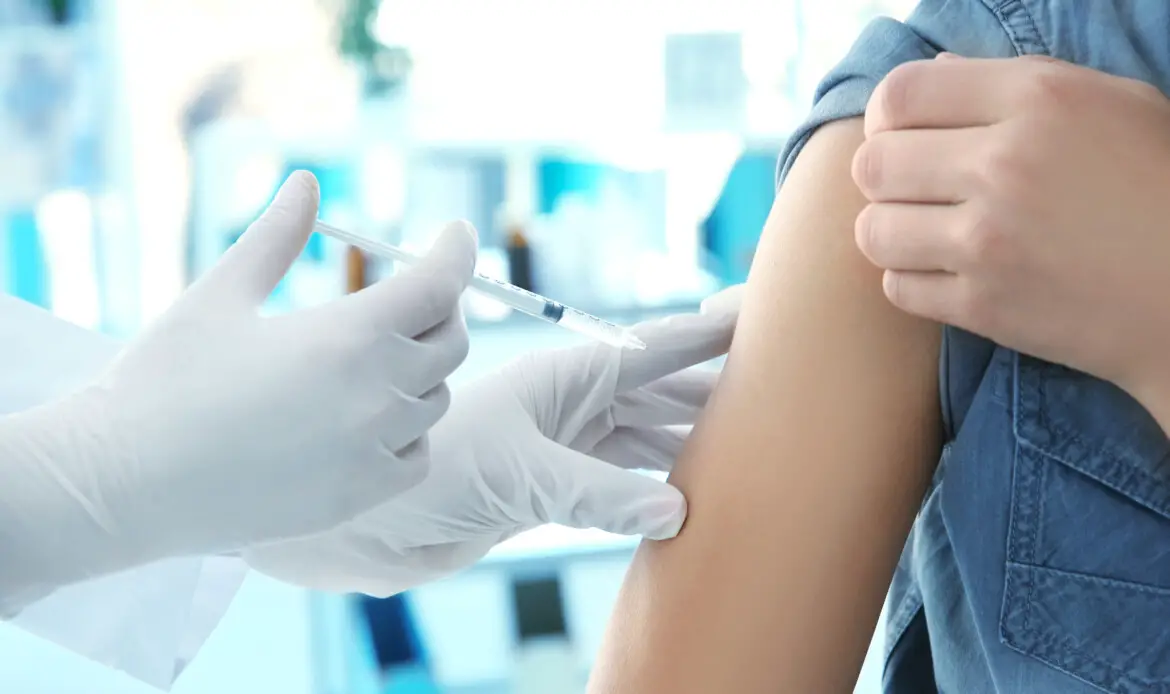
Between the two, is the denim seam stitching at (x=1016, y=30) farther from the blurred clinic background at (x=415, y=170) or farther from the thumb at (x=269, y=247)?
the blurred clinic background at (x=415, y=170)

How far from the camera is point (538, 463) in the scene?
86 centimetres

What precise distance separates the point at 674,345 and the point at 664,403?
4.5 inches

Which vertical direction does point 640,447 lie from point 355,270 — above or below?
above

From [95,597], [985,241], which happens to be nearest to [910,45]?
[985,241]

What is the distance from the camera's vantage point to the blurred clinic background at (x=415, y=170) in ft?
6.82

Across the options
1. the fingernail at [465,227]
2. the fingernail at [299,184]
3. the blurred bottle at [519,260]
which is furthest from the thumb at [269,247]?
the blurred bottle at [519,260]

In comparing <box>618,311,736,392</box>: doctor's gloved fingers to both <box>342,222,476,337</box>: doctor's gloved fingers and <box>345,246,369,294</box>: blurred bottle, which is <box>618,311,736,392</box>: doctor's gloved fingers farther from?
<box>345,246,369,294</box>: blurred bottle

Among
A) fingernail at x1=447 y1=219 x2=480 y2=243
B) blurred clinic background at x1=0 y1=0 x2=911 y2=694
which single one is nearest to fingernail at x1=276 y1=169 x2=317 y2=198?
fingernail at x1=447 y1=219 x2=480 y2=243

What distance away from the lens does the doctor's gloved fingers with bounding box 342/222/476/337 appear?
75 cm

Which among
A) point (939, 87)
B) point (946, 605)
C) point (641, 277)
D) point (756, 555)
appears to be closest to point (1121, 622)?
point (946, 605)

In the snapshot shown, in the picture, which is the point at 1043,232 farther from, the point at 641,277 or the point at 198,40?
the point at 198,40

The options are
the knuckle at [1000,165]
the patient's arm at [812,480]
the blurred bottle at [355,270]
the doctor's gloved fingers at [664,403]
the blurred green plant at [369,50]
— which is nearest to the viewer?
the knuckle at [1000,165]

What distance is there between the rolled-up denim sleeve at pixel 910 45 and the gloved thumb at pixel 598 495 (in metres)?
0.30

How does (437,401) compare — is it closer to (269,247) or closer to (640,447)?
(269,247)
